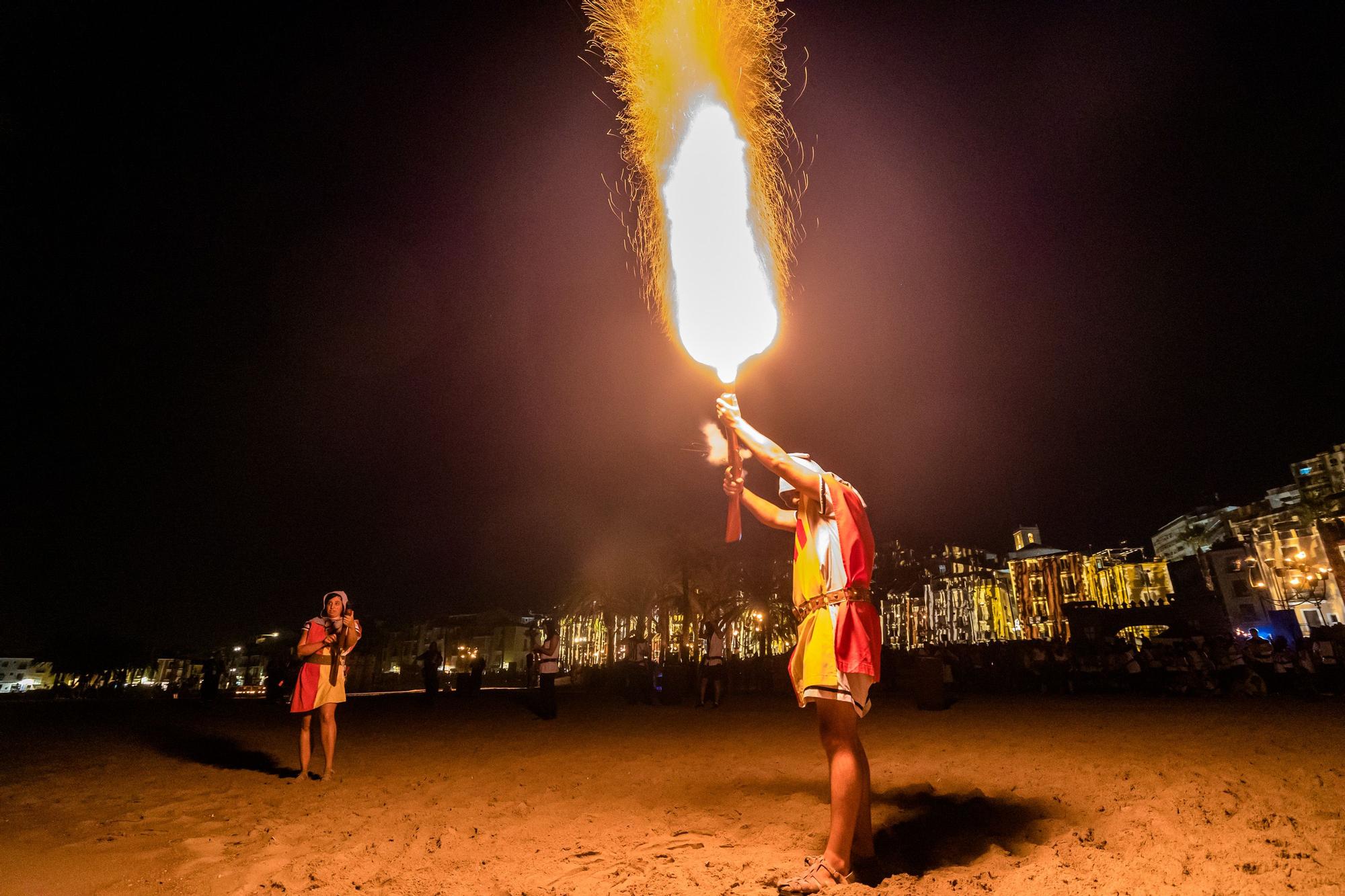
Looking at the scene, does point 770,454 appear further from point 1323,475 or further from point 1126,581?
point 1126,581

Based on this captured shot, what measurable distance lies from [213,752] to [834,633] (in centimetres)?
1019

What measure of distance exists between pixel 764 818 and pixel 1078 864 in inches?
84.1

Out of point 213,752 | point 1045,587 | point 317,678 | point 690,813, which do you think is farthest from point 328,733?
point 1045,587

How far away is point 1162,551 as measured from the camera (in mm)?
88625

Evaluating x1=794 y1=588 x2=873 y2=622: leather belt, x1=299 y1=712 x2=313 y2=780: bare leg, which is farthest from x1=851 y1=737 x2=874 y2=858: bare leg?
x1=299 y1=712 x2=313 y2=780: bare leg

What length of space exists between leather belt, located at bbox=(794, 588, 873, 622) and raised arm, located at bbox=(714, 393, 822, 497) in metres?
0.56

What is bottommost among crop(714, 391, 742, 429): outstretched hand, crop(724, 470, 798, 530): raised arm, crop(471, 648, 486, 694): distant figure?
crop(471, 648, 486, 694): distant figure

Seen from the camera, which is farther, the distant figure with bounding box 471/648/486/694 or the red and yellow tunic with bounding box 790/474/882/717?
the distant figure with bounding box 471/648/486/694

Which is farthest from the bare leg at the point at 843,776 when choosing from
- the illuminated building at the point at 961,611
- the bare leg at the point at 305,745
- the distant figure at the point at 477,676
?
the illuminated building at the point at 961,611

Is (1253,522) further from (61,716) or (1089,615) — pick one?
(61,716)

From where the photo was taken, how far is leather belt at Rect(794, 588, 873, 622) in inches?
139

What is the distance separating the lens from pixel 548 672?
50.0 feet

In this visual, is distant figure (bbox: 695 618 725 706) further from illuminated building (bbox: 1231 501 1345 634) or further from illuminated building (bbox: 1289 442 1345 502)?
illuminated building (bbox: 1289 442 1345 502)

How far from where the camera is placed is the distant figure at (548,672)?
1464 cm
